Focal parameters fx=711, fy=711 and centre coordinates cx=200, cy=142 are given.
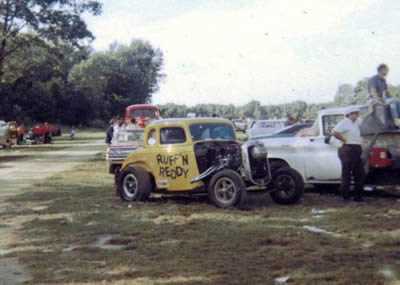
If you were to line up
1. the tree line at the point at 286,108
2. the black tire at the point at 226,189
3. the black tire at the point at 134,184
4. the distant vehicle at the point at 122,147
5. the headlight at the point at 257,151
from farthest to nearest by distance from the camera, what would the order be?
the tree line at the point at 286,108 → the distant vehicle at the point at 122,147 → the black tire at the point at 134,184 → the headlight at the point at 257,151 → the black tire at the point at 226,189

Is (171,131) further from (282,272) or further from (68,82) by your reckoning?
(68,82)

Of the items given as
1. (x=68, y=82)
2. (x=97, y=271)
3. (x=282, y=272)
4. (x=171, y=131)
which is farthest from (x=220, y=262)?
(x=68, y=82)

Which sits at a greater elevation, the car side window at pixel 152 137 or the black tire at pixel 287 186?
the car side window at pixel 152 137

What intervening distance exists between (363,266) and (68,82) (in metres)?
90.7

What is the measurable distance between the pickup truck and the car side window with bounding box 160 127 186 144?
232cm

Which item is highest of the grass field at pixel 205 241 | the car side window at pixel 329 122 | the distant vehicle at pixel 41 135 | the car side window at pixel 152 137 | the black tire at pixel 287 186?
the car side window at pixel 329 122

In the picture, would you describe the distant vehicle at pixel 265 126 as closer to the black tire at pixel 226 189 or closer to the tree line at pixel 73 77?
the tree line at pixel 73 77

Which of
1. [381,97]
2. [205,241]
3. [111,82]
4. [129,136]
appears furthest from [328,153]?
[111,82]

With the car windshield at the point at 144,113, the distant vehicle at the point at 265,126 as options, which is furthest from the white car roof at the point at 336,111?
the car windshield at the point at 144,113

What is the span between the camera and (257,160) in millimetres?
12805

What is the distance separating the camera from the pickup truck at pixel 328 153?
1304 cm

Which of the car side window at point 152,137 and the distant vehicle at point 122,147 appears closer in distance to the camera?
the car side window at point 152,137

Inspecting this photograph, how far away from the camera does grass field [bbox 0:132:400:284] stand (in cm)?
732

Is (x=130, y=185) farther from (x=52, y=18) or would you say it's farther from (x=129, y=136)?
(x=52, y=18)
